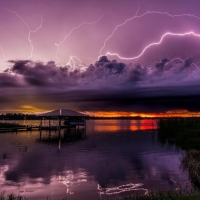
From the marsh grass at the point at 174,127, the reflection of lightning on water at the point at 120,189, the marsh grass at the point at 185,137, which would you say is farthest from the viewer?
the marsh grass at the point at 174,127

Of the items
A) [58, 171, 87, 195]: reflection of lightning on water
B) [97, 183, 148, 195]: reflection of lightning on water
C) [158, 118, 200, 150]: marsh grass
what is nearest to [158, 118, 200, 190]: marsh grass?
[158, 118, 200, 150]: marsh grass

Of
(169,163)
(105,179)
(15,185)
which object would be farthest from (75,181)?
(169,163)

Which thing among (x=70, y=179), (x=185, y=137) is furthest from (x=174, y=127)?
(x=70, y=179)

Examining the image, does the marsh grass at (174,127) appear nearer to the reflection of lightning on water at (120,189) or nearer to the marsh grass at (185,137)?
the marsh grass at (185,137)

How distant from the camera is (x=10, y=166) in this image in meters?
21.3

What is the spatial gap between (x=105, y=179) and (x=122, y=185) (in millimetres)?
1770

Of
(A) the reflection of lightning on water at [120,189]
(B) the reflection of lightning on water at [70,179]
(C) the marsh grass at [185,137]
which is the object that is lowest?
(A) the reflection of lightning on water at [120,189]

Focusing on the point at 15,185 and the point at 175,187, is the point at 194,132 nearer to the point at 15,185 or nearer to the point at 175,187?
the point at 175,187

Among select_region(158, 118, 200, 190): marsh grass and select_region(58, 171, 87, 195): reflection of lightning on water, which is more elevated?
select_region(158, 118, 200, 190): marsh grass

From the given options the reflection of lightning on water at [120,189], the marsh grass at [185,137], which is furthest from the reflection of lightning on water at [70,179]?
the marsh grass at [185,137]

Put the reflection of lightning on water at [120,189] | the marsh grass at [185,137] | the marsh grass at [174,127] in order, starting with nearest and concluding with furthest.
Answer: the reflection of lightning on water at [120,189]
the marsh grass at [185,137]
the marsh grass at [174,127]

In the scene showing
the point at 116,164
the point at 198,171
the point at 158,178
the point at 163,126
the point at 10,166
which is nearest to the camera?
the point at 198,171

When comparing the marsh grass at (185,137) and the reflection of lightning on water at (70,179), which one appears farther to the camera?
the marsh grass at (185,137)

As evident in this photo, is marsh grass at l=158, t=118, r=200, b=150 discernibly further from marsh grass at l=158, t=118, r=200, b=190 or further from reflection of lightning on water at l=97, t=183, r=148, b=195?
reflection of lightning on water at l=97, t=183, r=148, b=195
